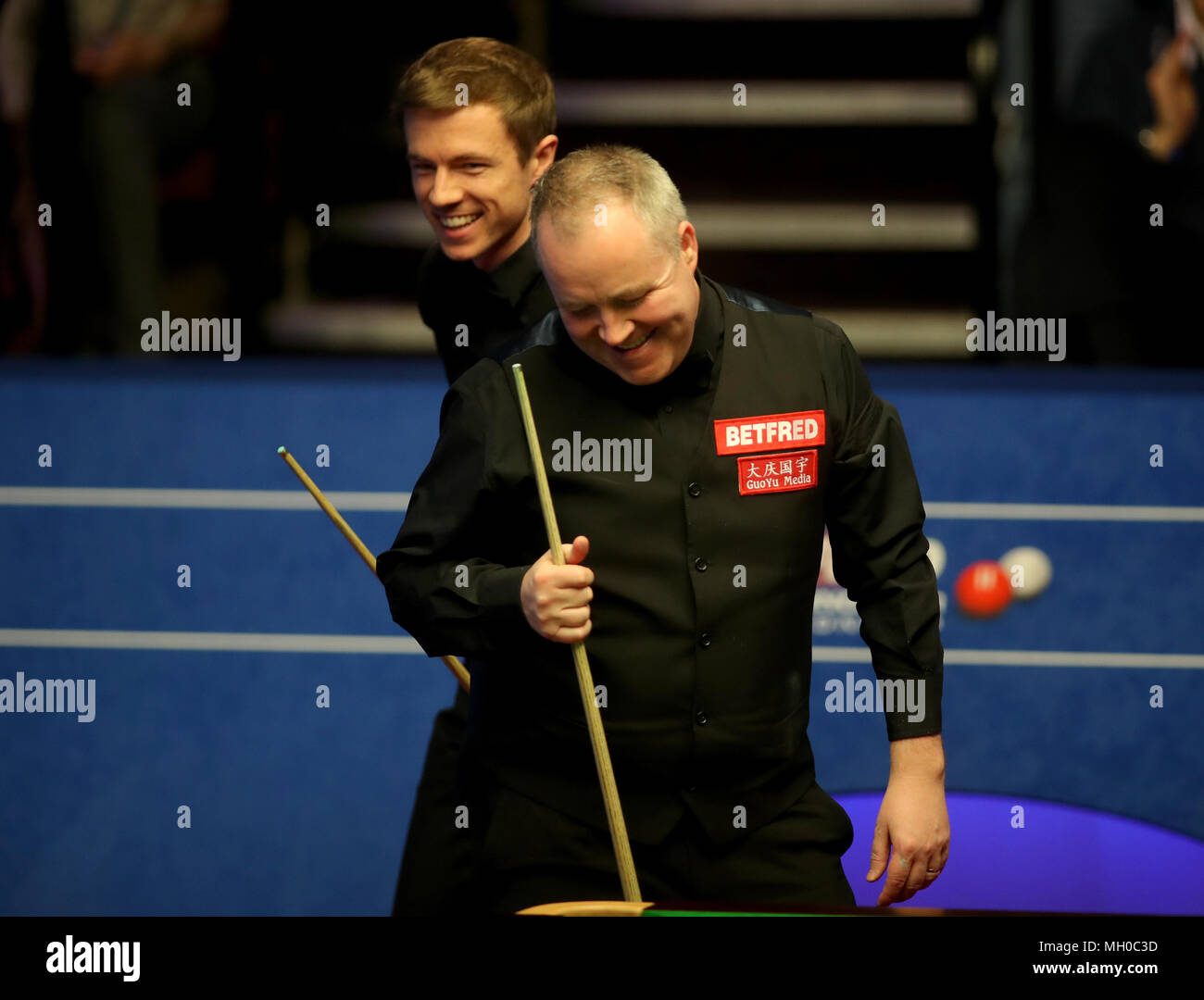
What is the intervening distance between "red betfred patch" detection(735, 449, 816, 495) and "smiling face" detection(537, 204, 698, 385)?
0.59 feet

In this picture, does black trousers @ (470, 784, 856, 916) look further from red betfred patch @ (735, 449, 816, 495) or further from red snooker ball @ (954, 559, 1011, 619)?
red snooker ball @ (954, 559, 1011, 619)

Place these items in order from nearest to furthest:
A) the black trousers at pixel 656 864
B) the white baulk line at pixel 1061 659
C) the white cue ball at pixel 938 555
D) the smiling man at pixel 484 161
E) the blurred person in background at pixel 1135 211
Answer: the black trousers at pixel 656 864, the smiling man at pixel 484 161, the white baulk line at pixel 1061 659, the white cue ball at pixel 938 555, the blurred person in background at pixel 1135 211

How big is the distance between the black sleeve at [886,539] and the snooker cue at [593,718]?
424 mm

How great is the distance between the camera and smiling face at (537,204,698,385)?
2.07 metres

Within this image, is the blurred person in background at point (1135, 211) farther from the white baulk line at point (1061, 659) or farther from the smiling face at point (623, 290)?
the smiling face at point (623, 290)

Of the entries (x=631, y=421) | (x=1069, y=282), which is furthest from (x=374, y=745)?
(x=1069, y=282)

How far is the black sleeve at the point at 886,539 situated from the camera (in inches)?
91.0

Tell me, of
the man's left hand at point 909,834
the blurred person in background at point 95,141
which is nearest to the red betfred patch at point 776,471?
the man's left hand at point 909,834

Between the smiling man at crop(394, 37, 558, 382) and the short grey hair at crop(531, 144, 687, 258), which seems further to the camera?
the smiling man at crop(394, 37, 558, 382)

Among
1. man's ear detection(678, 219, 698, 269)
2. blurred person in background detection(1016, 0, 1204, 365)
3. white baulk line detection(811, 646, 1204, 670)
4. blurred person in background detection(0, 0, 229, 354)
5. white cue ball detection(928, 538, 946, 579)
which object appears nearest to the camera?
man's ear detection(678, 219, 698, 269)

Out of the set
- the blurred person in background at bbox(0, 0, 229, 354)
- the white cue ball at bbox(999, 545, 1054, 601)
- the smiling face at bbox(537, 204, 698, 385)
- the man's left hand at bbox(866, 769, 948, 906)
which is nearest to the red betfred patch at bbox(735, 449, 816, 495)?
the smiling face at bbox(537, 204, 698, 385)

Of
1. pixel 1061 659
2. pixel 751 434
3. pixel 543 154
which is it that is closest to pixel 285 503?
pixel 543 154

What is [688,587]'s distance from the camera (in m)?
2.29
